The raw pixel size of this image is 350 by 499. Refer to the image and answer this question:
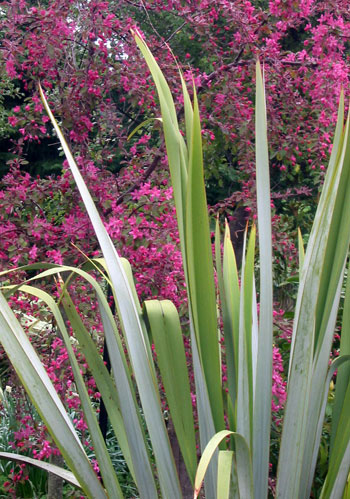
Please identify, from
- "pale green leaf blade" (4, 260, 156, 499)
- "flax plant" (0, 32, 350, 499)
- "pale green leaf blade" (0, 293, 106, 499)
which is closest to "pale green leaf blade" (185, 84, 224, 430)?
"flax plant" (0, 32, 350, 499)

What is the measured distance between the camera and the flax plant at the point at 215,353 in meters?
1.22

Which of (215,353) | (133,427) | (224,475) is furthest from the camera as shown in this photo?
(133,427)

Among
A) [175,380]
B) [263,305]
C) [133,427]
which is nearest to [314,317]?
[263,305]

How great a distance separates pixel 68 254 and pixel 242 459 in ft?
3.66

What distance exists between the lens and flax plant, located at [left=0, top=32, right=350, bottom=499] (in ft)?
4.02

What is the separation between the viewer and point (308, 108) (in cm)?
246

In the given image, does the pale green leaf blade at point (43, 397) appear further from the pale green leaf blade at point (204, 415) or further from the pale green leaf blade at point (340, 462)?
the pale green leaf blade at point (340, 462)

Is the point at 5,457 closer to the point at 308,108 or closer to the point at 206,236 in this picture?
the point at 206,236

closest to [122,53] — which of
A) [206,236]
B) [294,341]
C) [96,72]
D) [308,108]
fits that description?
[96,72]

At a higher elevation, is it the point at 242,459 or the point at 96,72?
the point at 96,72

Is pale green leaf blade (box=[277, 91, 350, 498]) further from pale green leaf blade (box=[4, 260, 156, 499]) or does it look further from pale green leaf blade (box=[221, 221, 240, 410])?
pale green leaf blade (box=[4, 260, 156, 499])

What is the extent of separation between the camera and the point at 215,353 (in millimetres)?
1289

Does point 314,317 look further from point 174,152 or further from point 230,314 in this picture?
point 174,152

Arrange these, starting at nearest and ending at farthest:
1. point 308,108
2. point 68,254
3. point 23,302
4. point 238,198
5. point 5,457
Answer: point 5,457 < point 23,302 < point 68,254 < point 238,198 < point 308,108
